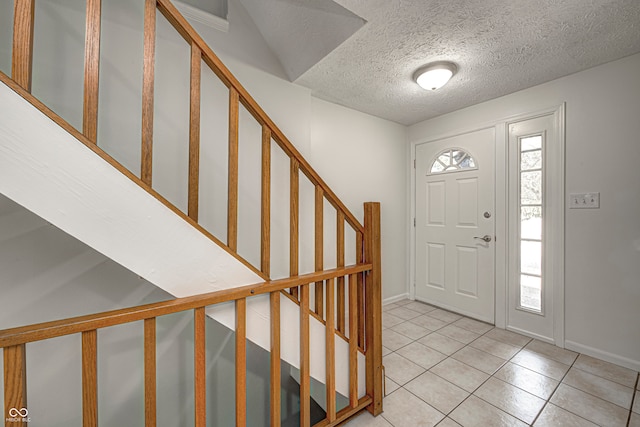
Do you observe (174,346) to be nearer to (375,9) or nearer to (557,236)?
(375,9)

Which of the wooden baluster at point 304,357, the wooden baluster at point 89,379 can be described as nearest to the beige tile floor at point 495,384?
the wooden baluster at point 304,357

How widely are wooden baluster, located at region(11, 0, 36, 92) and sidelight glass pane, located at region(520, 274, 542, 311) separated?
333 cm

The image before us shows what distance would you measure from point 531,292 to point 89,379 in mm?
3068

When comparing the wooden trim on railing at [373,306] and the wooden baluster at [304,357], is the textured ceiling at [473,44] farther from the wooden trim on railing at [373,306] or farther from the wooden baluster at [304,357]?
the wooden baluster at [304,357]

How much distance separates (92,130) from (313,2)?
1.56 m

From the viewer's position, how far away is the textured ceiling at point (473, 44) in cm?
144

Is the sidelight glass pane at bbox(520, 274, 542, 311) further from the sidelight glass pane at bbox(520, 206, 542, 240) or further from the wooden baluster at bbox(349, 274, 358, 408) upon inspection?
the wooden baluster at bbox(349, 274, 358, 408)

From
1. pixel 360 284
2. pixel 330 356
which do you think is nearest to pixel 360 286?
pixel 360 284

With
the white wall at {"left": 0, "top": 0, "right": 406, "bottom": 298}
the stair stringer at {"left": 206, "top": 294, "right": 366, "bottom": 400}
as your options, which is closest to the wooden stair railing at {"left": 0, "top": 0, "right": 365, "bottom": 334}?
the stair stringer at {"left": 206, "top": 294, "right": 366, "bottom": 400}

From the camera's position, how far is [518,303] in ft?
7.83

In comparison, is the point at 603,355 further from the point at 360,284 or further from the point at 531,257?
the point at 360,284

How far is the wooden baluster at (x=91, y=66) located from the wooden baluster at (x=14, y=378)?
61 cm

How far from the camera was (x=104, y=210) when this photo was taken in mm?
798

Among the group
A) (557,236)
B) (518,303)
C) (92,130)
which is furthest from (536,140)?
(92,130)
